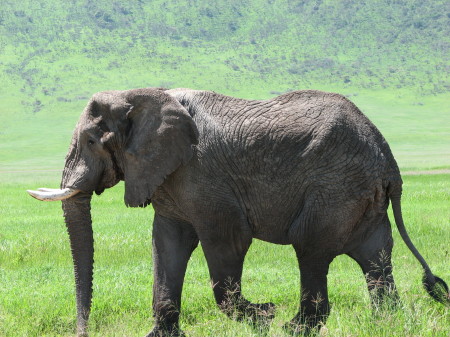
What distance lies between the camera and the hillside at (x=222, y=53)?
131m

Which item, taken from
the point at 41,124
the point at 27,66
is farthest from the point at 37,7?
the point at 41,124

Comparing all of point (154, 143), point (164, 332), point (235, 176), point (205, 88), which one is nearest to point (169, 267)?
point (164, 332)

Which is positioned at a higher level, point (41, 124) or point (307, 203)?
point (307, 203)

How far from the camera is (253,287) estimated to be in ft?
30.2

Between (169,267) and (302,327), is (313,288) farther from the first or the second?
(169,267)

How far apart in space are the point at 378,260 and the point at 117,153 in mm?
2600

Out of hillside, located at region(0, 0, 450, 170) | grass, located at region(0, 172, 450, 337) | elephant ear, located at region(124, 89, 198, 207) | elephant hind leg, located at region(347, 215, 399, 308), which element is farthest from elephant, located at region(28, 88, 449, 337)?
hillside, located at region(0, 0, 450, 170)

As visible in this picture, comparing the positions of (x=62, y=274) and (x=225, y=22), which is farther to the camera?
(x=225, y=22)

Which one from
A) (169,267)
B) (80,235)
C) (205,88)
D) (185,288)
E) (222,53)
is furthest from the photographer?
(222,53)

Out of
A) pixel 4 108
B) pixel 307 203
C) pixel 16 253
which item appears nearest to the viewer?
pixel 307 203

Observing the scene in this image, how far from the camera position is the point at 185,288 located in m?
9.10

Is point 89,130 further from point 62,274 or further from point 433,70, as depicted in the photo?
point 433,70

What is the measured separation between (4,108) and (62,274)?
4859 inches

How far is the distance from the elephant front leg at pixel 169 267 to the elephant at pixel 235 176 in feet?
0.08
